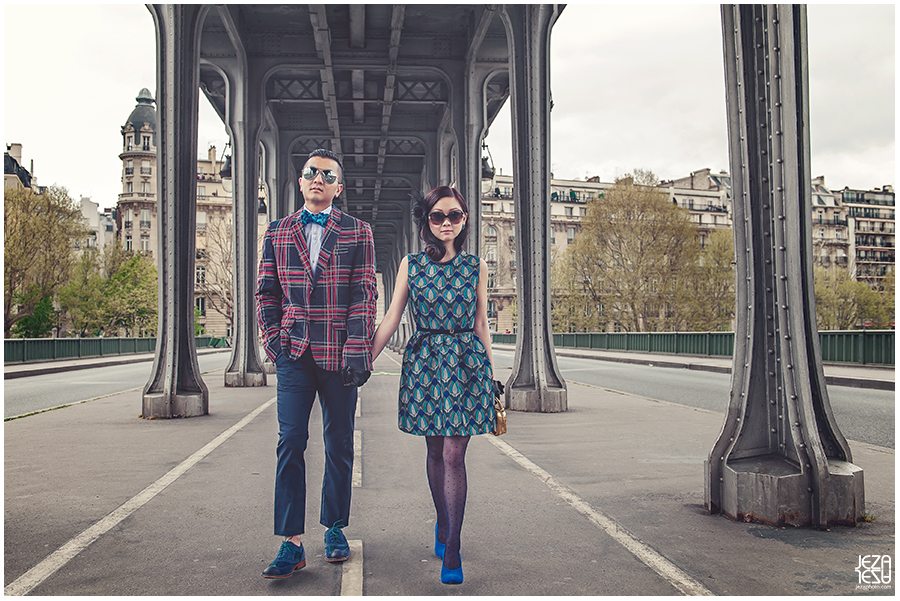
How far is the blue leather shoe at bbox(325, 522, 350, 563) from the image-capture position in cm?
389

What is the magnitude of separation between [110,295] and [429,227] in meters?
48.4

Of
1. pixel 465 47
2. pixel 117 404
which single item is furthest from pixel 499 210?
pixel 117 404

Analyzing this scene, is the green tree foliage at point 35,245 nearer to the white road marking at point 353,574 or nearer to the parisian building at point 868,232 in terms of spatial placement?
the white road marking at point 353,574

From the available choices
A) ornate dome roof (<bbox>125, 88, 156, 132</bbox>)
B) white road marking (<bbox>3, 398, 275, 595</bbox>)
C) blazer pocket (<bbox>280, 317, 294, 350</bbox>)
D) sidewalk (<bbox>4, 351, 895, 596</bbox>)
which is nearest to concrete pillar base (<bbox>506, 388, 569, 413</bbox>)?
sidewalk (<bbox>4, 351, 895, 596</bbox>)

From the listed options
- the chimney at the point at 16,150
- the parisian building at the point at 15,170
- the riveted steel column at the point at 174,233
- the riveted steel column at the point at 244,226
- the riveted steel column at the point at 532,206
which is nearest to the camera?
the riveted steel column at the point at 174,233

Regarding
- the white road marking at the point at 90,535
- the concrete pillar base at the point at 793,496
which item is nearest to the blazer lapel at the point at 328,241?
the white road marking at the point at 90,535

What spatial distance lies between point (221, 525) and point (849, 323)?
72.7 m

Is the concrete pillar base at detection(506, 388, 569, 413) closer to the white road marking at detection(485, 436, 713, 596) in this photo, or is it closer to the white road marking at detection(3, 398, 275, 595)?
the white road marking at detection(485, 436, 713, 596)

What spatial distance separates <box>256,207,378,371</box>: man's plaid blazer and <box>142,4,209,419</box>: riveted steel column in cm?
782

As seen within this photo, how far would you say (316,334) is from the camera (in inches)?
147

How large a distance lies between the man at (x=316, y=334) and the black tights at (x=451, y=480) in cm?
49

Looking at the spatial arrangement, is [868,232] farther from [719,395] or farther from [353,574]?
[353,574]

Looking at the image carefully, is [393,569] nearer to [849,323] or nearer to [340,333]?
[340,333]

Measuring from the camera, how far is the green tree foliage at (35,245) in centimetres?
3378
